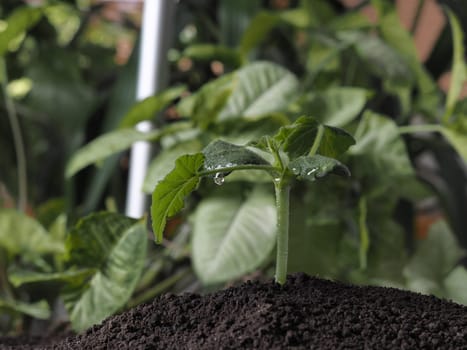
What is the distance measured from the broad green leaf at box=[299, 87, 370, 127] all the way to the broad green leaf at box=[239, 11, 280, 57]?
0.16 m

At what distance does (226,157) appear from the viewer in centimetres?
39

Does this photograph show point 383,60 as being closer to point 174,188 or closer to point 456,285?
point 456,285

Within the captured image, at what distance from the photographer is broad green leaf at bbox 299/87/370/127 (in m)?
0.76

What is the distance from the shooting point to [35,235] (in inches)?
30.0

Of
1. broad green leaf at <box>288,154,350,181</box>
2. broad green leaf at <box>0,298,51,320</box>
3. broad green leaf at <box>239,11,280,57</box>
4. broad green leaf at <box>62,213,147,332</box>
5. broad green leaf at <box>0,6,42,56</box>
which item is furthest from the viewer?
broad green leaf at <box>239,11,280,57</box>

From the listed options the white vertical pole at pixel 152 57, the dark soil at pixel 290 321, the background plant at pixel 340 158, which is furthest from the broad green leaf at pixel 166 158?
the dark soil at pixel 290 321

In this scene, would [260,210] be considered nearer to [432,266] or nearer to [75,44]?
[432,266]

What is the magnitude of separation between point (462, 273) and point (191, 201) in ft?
1.20

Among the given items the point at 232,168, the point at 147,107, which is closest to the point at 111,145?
the point at 147,107

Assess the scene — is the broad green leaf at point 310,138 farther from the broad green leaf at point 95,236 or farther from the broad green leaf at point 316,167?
the broad green leaf at point 95,236

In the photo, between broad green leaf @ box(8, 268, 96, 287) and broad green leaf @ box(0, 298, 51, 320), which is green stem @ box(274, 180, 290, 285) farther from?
broad green leaf @ box(0, 298, 51, 320)

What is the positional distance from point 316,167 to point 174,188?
9 centimetres

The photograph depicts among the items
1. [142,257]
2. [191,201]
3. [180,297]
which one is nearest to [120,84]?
[191,201]

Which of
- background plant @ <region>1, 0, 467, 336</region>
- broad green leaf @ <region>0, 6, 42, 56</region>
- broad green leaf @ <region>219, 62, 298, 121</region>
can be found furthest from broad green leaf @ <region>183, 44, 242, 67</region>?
broad green leaf @ <region>0, 6, 42, 56</region>
